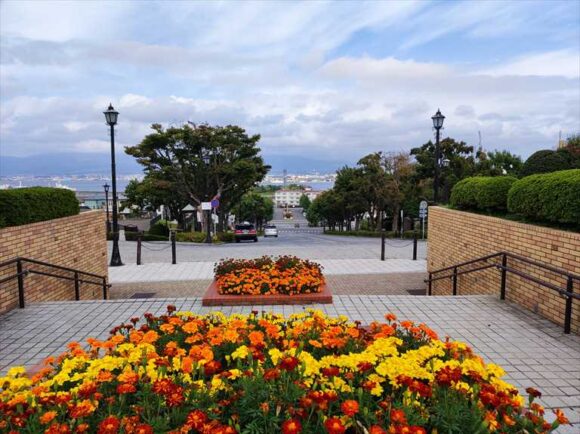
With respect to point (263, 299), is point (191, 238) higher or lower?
lower

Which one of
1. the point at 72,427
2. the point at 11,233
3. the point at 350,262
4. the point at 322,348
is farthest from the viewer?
the point at 350,262

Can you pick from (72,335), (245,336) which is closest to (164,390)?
(245,336)

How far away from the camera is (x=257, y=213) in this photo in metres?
81.9

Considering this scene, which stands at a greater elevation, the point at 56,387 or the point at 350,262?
the point at 56,387

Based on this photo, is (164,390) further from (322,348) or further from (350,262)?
(350,262)

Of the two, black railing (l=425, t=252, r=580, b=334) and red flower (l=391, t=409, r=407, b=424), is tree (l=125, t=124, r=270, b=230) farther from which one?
red flower (l=391, t=409, r=407, b=424)

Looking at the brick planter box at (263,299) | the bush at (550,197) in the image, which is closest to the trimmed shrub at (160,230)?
the brick planter box at (263,299)

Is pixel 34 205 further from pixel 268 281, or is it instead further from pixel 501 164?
pixel 501 164

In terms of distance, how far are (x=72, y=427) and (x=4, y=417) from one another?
0.45 meters

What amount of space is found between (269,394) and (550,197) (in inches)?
205

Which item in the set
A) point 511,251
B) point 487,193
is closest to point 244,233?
point 487,193

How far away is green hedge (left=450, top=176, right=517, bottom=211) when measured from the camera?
27.4 ft

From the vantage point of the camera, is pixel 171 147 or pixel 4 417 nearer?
pixel 4 417

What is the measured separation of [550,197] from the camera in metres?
6.18
